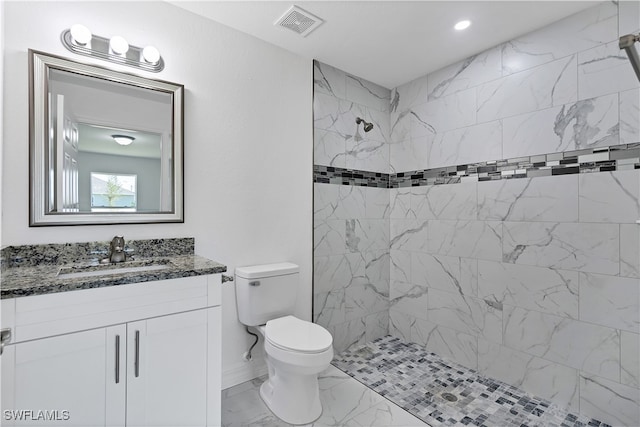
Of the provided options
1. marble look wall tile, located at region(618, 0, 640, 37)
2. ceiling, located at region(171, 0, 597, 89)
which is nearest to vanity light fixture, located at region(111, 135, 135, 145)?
ceiling, located at region(171, 0, 597, 89)

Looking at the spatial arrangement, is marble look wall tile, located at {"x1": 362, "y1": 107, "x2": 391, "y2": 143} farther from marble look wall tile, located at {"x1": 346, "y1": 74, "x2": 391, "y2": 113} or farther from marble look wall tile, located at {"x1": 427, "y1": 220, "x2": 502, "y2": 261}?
marble look wall tile, located at {"x1": 427, "y1": 220, "x2": 502, "y2": 261}

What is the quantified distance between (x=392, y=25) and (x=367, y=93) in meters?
0.85

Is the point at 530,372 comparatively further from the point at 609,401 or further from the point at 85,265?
the point at 85,265

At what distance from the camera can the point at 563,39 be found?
1.95m

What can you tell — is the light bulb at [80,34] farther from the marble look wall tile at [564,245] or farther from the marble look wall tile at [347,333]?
the marble look wall tile at [564,245]

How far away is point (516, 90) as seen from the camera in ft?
7.09

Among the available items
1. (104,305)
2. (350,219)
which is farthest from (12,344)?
(350,219)

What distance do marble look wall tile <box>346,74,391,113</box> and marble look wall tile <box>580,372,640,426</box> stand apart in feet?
8.19

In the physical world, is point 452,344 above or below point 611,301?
below

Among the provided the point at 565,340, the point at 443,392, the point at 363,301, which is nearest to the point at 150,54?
the point at 363,301

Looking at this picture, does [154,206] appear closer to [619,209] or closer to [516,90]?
[516,90]

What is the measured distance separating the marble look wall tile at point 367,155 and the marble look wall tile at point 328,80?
0.43 meters

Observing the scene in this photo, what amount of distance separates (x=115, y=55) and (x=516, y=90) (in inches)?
99.0

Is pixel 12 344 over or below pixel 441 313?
over
